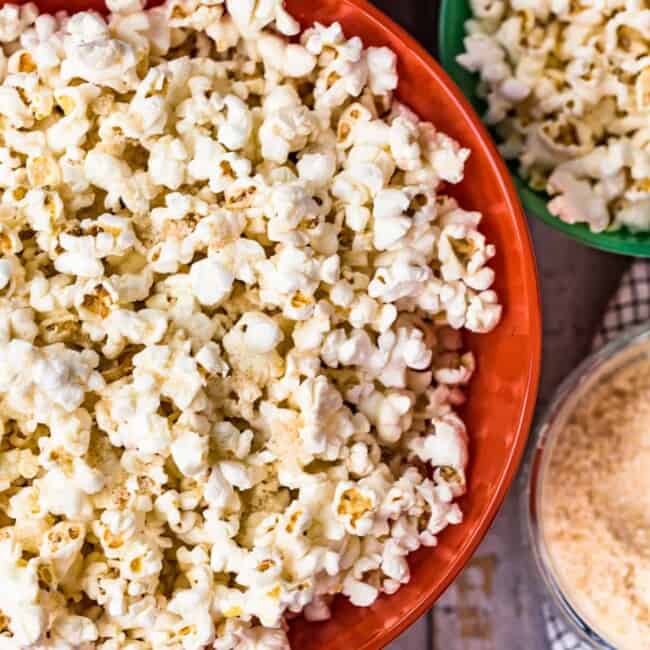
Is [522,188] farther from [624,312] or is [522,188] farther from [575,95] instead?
[624,312]

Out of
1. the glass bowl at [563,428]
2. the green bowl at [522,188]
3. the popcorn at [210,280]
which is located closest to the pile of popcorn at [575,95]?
the green bowl at [522,188]

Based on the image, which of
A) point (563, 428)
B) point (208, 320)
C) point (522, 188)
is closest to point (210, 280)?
point (208, 320)

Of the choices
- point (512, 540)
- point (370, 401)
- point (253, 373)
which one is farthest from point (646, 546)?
point (253, 373)

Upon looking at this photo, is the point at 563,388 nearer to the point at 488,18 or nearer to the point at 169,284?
the point at 488,18

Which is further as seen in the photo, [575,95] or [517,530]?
[517,530]

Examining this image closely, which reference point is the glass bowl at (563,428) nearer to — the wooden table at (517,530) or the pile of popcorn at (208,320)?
the wooden table at (517,530)

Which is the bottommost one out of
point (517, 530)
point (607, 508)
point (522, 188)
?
point (517, 530)
